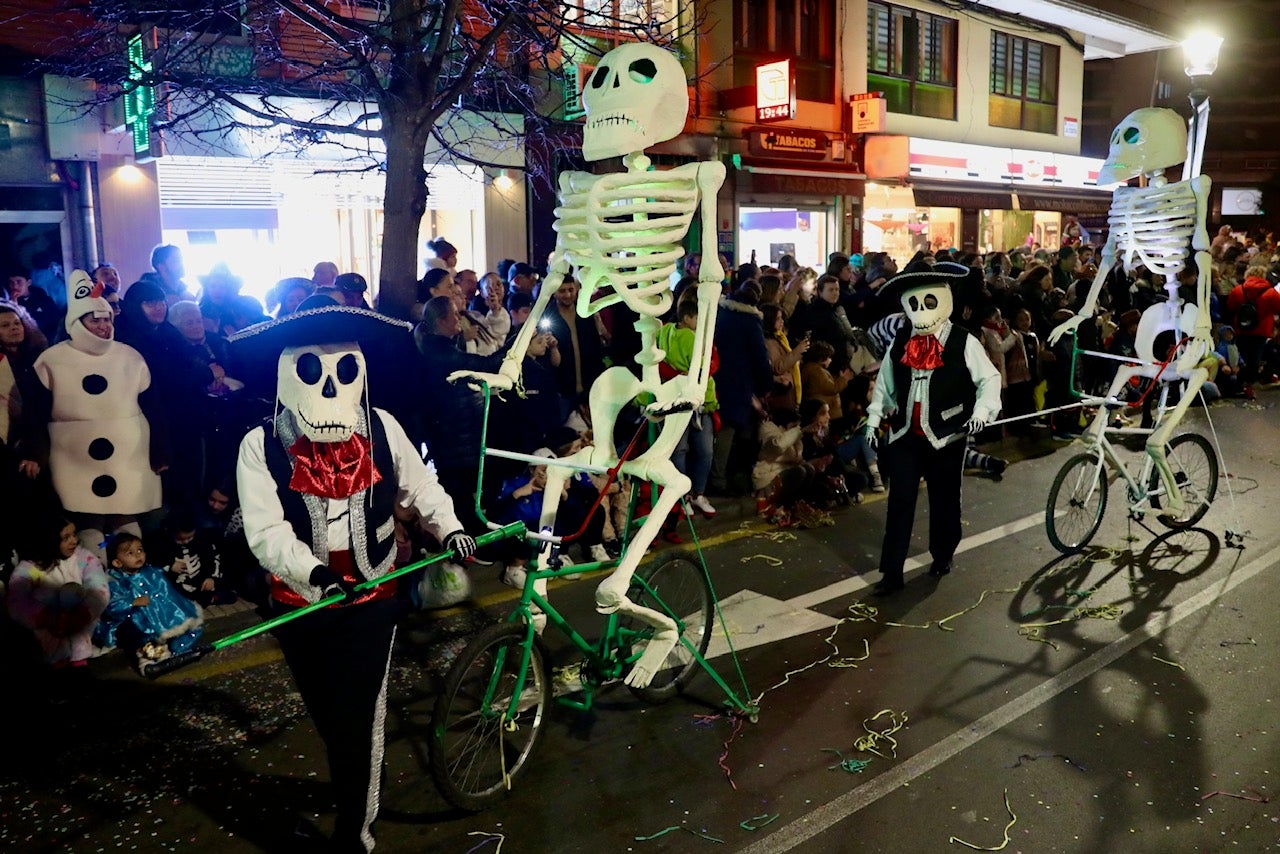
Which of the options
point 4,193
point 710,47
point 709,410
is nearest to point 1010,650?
point 709,410

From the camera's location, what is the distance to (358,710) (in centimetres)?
401

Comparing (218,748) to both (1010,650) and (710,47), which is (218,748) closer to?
(1010,650)

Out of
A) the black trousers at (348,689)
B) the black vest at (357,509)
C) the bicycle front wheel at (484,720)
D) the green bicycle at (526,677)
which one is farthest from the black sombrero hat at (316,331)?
the bicycle front wheel at (484,720)

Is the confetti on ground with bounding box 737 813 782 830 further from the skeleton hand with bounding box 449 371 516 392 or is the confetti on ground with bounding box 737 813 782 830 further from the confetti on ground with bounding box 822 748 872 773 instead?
the skeleton hand with bounding box 449 371 516 392

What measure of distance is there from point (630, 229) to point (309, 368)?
171cm

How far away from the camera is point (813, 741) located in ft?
16.9

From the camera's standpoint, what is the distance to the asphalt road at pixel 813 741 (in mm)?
4398

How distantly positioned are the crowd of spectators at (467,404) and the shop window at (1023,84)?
14754 millimetres

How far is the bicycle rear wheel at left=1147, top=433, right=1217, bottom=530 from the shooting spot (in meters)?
8.48

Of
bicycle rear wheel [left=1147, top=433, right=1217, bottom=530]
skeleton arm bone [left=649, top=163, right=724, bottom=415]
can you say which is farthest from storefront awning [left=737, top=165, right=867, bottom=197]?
skeleton arm bone [left=649, top=163, right=724, bottom=415]

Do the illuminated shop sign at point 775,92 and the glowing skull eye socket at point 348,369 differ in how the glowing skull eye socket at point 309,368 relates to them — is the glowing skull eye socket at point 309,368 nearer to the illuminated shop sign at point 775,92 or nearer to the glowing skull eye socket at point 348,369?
the glowing skull eye socket at point 348,369

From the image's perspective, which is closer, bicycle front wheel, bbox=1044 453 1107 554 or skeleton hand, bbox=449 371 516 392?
skeleton hand, bbox=449 371 516 392

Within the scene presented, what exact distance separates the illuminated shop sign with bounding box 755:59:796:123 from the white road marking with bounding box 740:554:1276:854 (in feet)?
42.9

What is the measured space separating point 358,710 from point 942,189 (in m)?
21.7
